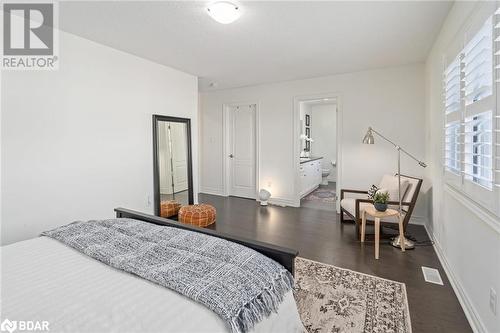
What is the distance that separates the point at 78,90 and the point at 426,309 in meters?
4.10

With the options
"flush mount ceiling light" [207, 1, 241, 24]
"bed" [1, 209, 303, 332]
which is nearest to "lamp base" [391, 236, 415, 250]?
Result: "bed" [1, 209, 303, 332]

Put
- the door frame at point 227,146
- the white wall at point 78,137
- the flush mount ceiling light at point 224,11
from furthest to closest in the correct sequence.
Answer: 1. the door frame at point 227,146
2. the white wall at point 78,137
3. the flush mount ceiling light at point 224,11

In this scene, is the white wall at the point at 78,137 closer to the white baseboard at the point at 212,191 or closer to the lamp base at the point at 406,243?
the white baseboard at the point at 212,191

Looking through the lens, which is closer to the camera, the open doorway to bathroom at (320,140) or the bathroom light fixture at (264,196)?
the bathroom light fixture at (264,196)

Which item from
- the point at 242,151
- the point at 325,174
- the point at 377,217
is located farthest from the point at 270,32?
the point at 325,174

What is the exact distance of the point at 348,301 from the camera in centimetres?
210

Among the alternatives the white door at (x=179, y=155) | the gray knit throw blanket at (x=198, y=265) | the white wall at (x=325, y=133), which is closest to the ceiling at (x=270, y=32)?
the white door at (x=179, y=155)

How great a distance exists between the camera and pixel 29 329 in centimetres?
93

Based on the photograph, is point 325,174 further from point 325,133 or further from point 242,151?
point 242,151

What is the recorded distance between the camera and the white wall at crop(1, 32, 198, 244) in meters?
2.63

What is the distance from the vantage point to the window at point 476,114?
1.54m

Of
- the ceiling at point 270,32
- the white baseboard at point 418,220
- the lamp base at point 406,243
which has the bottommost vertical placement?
the lamp base at point 406,243

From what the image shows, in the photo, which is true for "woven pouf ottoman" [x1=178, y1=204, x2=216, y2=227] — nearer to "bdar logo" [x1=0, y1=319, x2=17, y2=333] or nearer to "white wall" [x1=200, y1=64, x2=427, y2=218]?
"white wall" [x1=200, y1=64, x2=427, y2=218]

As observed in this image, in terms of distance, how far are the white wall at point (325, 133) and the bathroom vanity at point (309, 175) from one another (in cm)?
97
